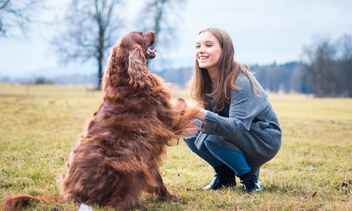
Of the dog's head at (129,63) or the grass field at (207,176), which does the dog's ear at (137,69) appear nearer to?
the dog's head at (129,63)

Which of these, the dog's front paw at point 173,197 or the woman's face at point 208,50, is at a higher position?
the woman's face at point 208,50

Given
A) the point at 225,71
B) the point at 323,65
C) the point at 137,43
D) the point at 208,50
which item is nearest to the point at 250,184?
the point at 225,71

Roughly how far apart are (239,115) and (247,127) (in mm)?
144

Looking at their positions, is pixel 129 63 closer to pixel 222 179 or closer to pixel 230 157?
pixel 230 157

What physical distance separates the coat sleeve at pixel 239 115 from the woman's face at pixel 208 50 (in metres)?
0.36

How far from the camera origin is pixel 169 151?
5.86 metres

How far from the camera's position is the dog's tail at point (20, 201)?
2.41m

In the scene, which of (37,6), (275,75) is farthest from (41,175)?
(275,75)

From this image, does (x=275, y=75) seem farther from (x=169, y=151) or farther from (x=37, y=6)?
(x=169, y=151)

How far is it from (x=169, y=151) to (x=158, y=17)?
24.6 m

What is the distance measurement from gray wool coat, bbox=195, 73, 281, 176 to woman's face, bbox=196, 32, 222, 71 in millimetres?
330

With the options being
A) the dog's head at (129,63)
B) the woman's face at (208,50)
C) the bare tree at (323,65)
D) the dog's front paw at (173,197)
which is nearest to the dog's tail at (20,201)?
the dog's front paw at (173,197)

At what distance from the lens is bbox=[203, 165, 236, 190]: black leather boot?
3537 mm

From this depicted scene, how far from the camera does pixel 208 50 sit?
327cm
